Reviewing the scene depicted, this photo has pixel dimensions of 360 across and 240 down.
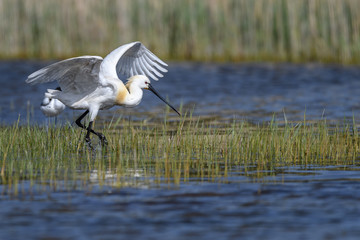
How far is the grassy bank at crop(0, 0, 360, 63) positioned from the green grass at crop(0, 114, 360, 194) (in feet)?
30.9

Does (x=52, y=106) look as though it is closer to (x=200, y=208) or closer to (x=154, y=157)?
(x=154, y=157)

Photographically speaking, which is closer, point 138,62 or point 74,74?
point 74,74

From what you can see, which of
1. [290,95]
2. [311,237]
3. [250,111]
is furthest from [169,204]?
[290,95]

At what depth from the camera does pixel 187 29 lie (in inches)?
786

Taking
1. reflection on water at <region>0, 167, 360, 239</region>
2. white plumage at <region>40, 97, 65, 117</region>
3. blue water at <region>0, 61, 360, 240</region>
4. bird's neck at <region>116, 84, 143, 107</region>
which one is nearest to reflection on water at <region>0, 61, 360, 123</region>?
white plumage at <region>40, 97, 65, 117</region>

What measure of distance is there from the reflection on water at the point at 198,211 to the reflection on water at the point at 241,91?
20.0ft

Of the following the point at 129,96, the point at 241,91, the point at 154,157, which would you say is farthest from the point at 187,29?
the point at 154,157

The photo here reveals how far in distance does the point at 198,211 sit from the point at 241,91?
11355 millimetres

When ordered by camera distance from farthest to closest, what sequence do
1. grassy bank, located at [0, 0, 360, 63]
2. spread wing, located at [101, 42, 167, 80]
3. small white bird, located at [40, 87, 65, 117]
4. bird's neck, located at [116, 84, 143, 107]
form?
grassy bank, located at [0, 0, 360, 63], small white bird, located at [40, 87, 65, 117], spread wing, located at [101, 42, 167, 80], bird's neck, located at [116, 84, 143, 107]

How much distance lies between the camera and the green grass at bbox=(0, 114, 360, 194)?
7.19 m

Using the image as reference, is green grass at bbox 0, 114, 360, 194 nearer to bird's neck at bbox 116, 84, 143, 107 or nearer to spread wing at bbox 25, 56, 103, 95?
bird's neck at bbox 116, 84, 143, 107

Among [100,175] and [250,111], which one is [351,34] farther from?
Result: [100,175]

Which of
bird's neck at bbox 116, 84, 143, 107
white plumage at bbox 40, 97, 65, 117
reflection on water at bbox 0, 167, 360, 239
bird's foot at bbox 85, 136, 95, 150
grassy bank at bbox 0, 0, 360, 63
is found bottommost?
reflection on water at bbox 0, 167, 360, 239

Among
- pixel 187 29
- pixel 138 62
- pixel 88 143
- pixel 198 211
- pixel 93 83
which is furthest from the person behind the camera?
pixel 187 29
